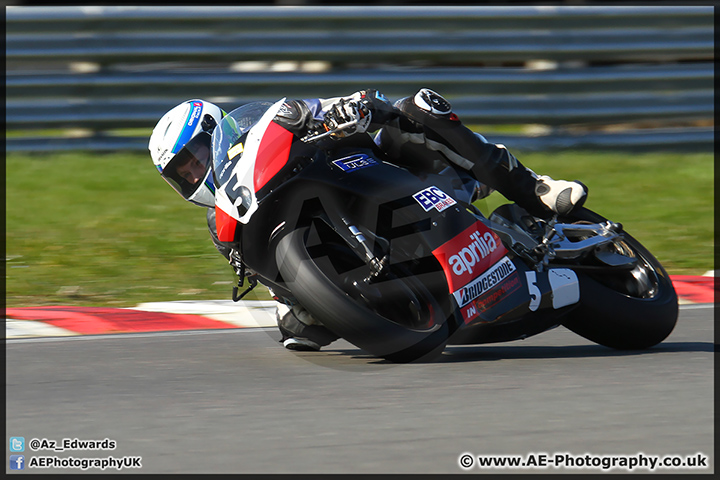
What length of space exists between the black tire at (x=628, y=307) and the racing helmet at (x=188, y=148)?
1604 millimetres

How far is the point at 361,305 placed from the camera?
147 inches

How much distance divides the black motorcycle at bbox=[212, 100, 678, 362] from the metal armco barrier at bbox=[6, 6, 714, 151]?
5533 mm

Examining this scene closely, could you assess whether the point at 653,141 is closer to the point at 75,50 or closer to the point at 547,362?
the point at 75,50

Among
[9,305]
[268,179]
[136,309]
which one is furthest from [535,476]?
[9,305]

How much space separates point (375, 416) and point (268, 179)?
103 cm

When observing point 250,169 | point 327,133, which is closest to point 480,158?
point 327,133

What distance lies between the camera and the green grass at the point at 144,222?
6383 millimetres

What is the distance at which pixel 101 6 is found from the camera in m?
9.59

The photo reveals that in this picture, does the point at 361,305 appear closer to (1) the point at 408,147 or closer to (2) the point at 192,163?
(1) the point at 408,147

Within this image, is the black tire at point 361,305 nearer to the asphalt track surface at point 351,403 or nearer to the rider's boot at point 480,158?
the asphalt track surface at point 351,403

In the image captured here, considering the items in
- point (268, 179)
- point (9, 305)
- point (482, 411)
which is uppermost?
point (268, 179)

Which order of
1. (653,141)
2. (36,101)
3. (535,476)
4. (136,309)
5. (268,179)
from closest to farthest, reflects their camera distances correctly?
(535,476), (268,179), (136,309), (36,101), (653,141)

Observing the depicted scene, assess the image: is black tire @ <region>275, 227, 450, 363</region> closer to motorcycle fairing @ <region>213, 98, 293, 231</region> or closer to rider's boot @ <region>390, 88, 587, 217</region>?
motorcycle fairing @ <region>213, 98, 293, 231</region>

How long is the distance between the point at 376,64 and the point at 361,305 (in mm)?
6318
